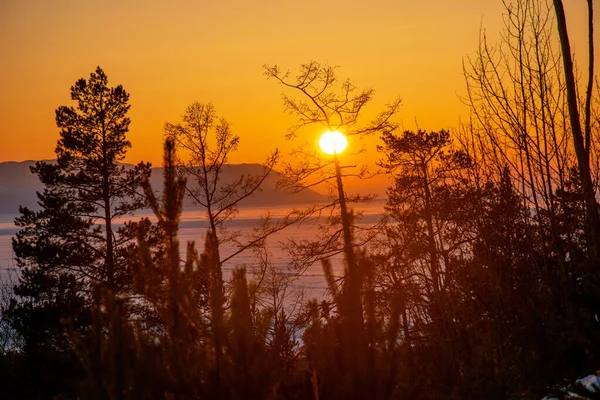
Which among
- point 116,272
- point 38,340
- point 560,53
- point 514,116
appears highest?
point 560,53

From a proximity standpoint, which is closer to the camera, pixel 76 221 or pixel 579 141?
pixel 579 141

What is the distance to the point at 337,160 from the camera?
2048cm

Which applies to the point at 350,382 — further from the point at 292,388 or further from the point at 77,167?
the point at 77,167

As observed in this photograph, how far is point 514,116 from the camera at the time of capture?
28.2 ft

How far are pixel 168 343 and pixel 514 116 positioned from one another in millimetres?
6650

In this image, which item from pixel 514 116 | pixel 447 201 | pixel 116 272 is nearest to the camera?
pixel 514 116

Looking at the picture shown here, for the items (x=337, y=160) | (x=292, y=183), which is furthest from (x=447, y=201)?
(x=292, y=183)

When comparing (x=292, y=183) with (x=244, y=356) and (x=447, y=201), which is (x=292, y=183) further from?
(x=244, y=356)

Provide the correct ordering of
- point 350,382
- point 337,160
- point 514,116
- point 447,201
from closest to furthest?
1. point 350,382
2. point 514,116
3. point 447,201
4. point 337,160

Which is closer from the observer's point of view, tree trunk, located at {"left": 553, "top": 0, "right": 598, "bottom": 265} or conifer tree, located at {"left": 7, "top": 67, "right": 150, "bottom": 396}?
tree trunk, located at {"left": 553, "top": 0, "right": 598, "bottom": 265}

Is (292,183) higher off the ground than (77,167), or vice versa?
(77,167)

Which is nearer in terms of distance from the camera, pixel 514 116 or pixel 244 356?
pixel 244 356

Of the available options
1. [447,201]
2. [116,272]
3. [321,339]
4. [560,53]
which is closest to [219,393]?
[321,339]

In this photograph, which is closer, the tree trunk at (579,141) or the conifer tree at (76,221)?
the tree trunk at (579,141)
